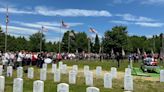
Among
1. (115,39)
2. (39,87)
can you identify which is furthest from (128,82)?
(115,39)

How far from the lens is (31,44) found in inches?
4906

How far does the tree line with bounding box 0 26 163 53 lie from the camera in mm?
101062

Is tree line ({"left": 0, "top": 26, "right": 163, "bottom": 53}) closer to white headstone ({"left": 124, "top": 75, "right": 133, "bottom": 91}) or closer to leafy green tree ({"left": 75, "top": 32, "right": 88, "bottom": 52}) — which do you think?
leafy green tree ({"left": 75, "top": 32, "right": 88, "bottom": 52})

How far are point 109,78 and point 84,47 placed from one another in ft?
339

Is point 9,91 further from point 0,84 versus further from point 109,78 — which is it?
point 109,78

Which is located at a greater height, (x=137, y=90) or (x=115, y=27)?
(x=115, y=27)

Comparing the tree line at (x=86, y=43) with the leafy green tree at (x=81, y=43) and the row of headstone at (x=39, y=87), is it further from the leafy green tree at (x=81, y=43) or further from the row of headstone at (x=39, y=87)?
the row of headstone at (x=39, y=87)

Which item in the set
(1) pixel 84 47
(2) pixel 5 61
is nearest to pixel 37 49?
(1) pixel 84 47

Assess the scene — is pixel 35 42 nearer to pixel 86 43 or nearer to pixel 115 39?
pixel 86 43

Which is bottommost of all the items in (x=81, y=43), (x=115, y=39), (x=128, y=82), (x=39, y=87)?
(x=128, y=82)

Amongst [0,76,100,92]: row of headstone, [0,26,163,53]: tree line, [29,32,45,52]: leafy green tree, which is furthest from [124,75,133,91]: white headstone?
[29,32,45,52]: leafy green tree

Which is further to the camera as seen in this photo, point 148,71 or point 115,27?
point 115,27

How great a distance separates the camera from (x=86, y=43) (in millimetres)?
124750

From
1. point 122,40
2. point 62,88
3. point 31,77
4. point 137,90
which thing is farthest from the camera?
→ point 122,40
